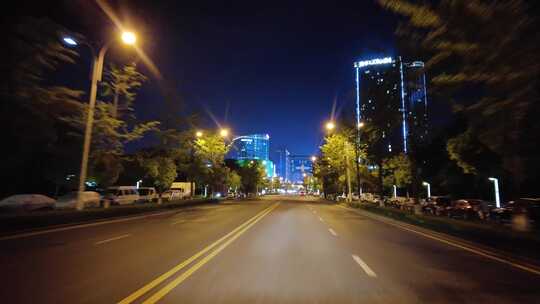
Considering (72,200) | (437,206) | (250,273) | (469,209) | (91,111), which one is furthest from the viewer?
(437,206)

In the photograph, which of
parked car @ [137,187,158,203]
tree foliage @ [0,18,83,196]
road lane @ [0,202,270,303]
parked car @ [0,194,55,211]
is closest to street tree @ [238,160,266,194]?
parked car @ [137,187,158,203]

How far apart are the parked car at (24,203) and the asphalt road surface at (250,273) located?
57.2ft

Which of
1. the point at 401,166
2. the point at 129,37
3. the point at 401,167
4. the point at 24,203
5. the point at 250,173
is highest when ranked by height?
the point at 250,173

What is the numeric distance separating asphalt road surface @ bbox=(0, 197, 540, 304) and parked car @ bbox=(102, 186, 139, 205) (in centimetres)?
2625

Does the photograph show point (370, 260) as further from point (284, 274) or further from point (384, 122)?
point (384, 122)

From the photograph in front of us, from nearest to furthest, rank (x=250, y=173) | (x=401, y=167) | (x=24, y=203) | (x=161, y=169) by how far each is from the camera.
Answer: (x=24, y=203), (x=161, y=169), (x=401, y=167), (x=250, y=173)

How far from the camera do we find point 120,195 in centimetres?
4088

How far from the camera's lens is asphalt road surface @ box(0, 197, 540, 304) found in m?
6.39

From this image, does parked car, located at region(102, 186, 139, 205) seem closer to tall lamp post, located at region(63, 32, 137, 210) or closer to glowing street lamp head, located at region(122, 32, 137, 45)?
tall lamp post, located at region(63, 32, 137, 210)

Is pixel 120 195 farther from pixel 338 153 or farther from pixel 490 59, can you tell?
pixel 490 59

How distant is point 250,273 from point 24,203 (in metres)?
27.2

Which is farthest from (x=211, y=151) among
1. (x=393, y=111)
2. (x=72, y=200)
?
(x=393, y=111)

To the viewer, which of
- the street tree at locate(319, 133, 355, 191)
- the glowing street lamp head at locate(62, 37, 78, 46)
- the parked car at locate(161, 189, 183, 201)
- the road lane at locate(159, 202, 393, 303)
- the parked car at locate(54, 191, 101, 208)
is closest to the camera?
the road lane at locate(159, 202, 393, 303)

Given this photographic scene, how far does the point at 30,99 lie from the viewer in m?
13.0
